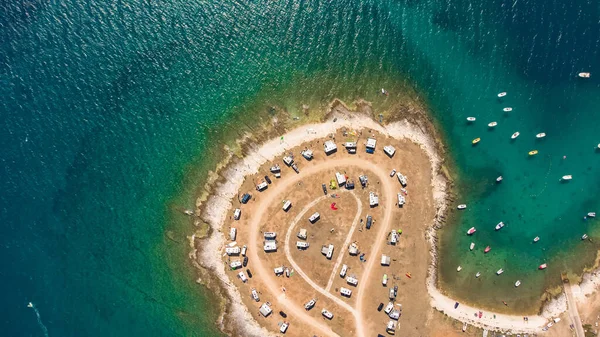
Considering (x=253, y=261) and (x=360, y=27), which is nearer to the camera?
(x=253, y=261)

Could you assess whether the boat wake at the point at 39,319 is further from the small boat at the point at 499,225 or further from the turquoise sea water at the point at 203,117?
the small boat at the point at 499,225

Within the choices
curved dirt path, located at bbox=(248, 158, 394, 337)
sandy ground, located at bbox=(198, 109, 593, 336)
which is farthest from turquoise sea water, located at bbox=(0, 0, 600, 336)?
curved dirt path, located at bbox=(248, 158, 394, 337)

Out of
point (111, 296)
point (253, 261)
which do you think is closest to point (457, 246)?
point (253, 261)

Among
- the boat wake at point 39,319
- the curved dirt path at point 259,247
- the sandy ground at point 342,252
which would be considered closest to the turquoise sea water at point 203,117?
the boat wake at point 39,319

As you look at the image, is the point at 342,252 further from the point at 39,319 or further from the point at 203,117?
the point at 39,319

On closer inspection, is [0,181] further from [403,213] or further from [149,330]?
[403,213]

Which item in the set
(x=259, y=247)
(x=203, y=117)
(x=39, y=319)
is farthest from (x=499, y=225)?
(x=39, y=319)

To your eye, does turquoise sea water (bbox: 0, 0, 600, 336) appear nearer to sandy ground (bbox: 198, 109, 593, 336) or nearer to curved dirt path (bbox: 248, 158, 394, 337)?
sandy ground (bbox: 198, 109, 593, 336)
